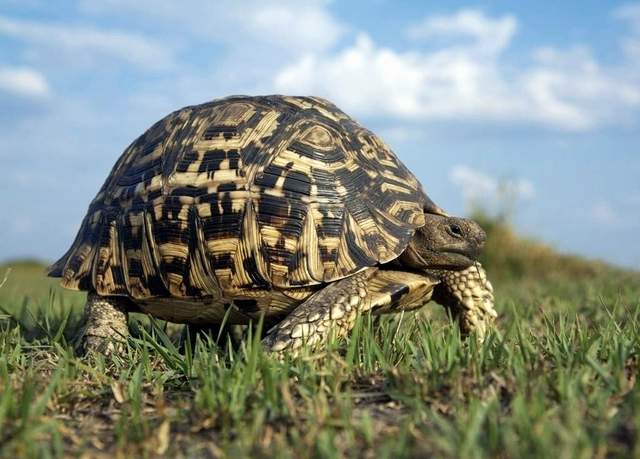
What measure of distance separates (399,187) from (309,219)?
2.42 feet

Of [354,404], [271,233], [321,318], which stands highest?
[271,233]

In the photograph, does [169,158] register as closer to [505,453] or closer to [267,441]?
[267,441]

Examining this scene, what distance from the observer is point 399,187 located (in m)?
4.49

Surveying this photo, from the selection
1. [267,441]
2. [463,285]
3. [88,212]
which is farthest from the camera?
[88,212]

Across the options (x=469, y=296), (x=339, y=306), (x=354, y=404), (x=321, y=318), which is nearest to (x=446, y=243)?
(x=469, y=296)

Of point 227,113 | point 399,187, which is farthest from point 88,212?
point 399,187

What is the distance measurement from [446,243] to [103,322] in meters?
2.19

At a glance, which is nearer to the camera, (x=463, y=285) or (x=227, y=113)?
(x=227, y=113)

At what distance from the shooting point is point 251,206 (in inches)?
161

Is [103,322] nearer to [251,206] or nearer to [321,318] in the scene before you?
[251,206]

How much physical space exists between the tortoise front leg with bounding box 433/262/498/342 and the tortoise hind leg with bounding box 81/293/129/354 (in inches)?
82.7

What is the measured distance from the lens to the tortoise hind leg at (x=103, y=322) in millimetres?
4480

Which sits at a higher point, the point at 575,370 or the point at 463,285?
the point at 463,285

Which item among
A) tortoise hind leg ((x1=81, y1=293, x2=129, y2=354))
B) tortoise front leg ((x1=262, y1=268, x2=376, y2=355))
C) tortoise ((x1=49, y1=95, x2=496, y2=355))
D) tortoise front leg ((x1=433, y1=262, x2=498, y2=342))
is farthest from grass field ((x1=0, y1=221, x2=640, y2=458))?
tortoise front leg ((x1=433, y1=262, x2=498, y2=342))
